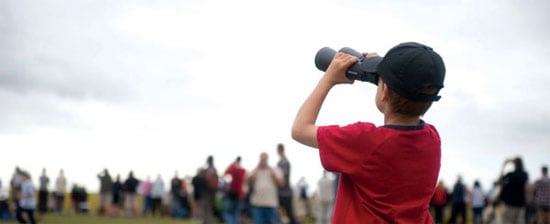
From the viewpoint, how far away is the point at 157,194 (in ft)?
99.7

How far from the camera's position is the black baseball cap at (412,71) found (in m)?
2.67

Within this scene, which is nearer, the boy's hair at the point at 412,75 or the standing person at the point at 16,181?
the boy's hair at the point at 412,75

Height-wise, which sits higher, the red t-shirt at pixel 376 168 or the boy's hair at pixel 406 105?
the boy's hair at pixel 406 105

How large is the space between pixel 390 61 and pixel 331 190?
610 inches

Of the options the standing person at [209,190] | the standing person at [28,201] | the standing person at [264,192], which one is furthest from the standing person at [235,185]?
the standing person at [28,201]

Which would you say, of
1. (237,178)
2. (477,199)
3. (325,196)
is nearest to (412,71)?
(237,178)

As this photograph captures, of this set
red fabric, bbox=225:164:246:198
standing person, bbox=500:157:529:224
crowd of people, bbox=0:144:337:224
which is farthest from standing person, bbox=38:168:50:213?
standing person, bbox=500:157:529:224

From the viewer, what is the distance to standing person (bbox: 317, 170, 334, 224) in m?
18.1

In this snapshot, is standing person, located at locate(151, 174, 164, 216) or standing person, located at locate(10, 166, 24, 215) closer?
standing person, located at locate(10, 166, 24, 215)

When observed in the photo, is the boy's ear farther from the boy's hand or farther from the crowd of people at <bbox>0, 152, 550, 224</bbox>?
the crowd of people at <bbox>0, 152, 550, 224</bbox>

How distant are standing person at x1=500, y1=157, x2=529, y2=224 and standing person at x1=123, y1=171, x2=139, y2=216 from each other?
16163 millimetres

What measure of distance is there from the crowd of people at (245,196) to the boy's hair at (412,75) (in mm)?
4934

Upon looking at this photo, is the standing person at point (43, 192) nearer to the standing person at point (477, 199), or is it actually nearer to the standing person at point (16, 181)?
the standing person at point (16, 181)

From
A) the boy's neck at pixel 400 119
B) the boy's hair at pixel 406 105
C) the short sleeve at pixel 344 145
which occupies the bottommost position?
the short sleeve at pixel 344 145
